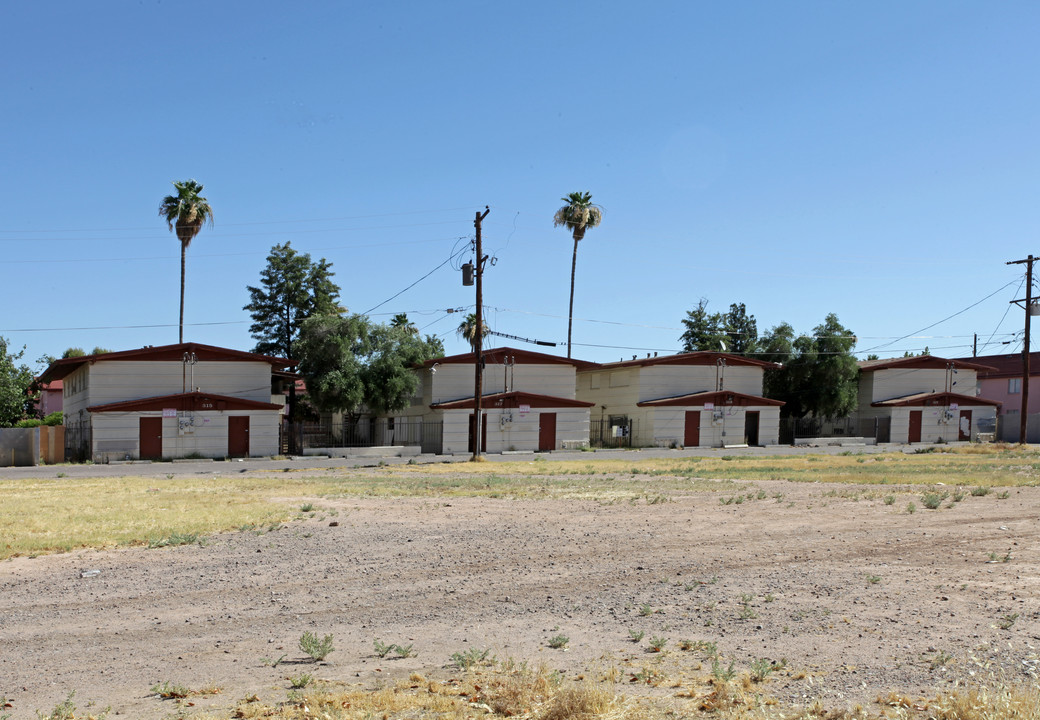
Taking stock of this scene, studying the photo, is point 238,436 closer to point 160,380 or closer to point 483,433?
point 160,380

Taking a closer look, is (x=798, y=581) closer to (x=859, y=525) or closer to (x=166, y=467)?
(x=859, y=525)

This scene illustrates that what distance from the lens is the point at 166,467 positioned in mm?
38562

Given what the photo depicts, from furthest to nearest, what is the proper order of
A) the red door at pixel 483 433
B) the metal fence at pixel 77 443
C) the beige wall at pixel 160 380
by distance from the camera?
1. the red door at pixel 483 433
2. the beige wall at pixel 160 380
3. the metal fence at pixel 77 443

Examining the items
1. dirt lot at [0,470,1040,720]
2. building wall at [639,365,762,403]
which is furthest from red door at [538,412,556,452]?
dirt lot at [0,470,1040,720]

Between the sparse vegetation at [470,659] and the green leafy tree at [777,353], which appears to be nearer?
the sparse vegetation at [470,659]

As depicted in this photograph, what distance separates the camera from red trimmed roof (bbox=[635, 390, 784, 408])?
58.3 meters

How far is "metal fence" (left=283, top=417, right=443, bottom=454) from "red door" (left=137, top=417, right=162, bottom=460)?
26.1 ft

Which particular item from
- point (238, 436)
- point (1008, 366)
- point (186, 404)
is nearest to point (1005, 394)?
point (1008, 366)

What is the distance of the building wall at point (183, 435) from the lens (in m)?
44.7

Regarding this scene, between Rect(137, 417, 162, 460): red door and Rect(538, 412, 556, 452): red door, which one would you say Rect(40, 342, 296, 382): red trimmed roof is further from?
Rect(538, 412, 556, 452): red door

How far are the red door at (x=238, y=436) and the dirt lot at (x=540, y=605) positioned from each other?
111 feet

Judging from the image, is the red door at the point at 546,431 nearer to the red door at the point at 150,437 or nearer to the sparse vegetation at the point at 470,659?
the red door at the point at 150,437

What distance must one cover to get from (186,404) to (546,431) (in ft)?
68.9

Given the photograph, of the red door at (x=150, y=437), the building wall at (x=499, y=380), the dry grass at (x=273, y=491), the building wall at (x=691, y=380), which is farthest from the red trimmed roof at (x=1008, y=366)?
the red door at (x=150, y=437)
